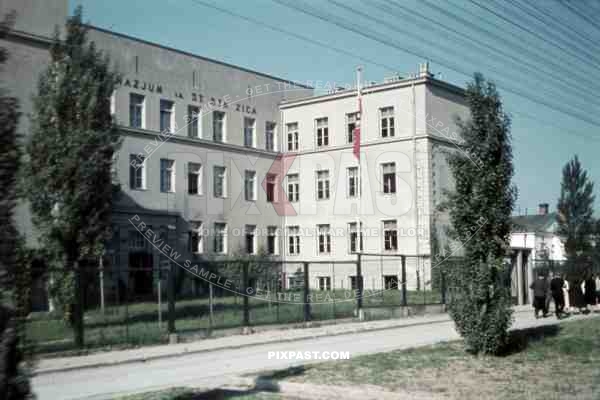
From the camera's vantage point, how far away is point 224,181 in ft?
149

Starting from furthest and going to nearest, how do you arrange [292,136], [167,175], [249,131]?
[292,136], [249,131], [167,175]

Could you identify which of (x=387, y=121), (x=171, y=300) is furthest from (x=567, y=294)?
(x=387, y=121)

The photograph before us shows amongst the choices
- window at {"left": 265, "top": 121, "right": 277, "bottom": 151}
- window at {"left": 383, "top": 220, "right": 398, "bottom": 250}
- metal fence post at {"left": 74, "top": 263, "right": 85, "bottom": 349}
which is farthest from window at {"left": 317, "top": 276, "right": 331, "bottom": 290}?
window at {"left": 265, "top": 121, "right": 277, "bottom": 151}

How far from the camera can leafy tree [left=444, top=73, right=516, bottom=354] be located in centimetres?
1440

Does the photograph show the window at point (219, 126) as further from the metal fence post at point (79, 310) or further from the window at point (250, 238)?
the metal fence post at point (79, 310)

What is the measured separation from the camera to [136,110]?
1606 inches

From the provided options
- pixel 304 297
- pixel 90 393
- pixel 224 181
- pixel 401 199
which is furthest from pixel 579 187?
pixel 90 393

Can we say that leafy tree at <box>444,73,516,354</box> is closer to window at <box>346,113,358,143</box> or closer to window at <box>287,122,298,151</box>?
window at <box>346,113,358,143</box>

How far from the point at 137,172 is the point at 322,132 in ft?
45.9

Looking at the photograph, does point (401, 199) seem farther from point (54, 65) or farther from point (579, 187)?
point (54, 65)

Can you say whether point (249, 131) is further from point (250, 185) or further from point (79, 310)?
point (79, 310)

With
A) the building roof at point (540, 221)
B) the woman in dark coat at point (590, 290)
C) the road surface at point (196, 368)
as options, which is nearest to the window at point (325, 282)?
the road surface at point (196, 368)

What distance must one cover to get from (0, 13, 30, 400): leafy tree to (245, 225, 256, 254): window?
40.4 metres

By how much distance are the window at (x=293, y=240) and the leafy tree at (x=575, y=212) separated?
19.6m
